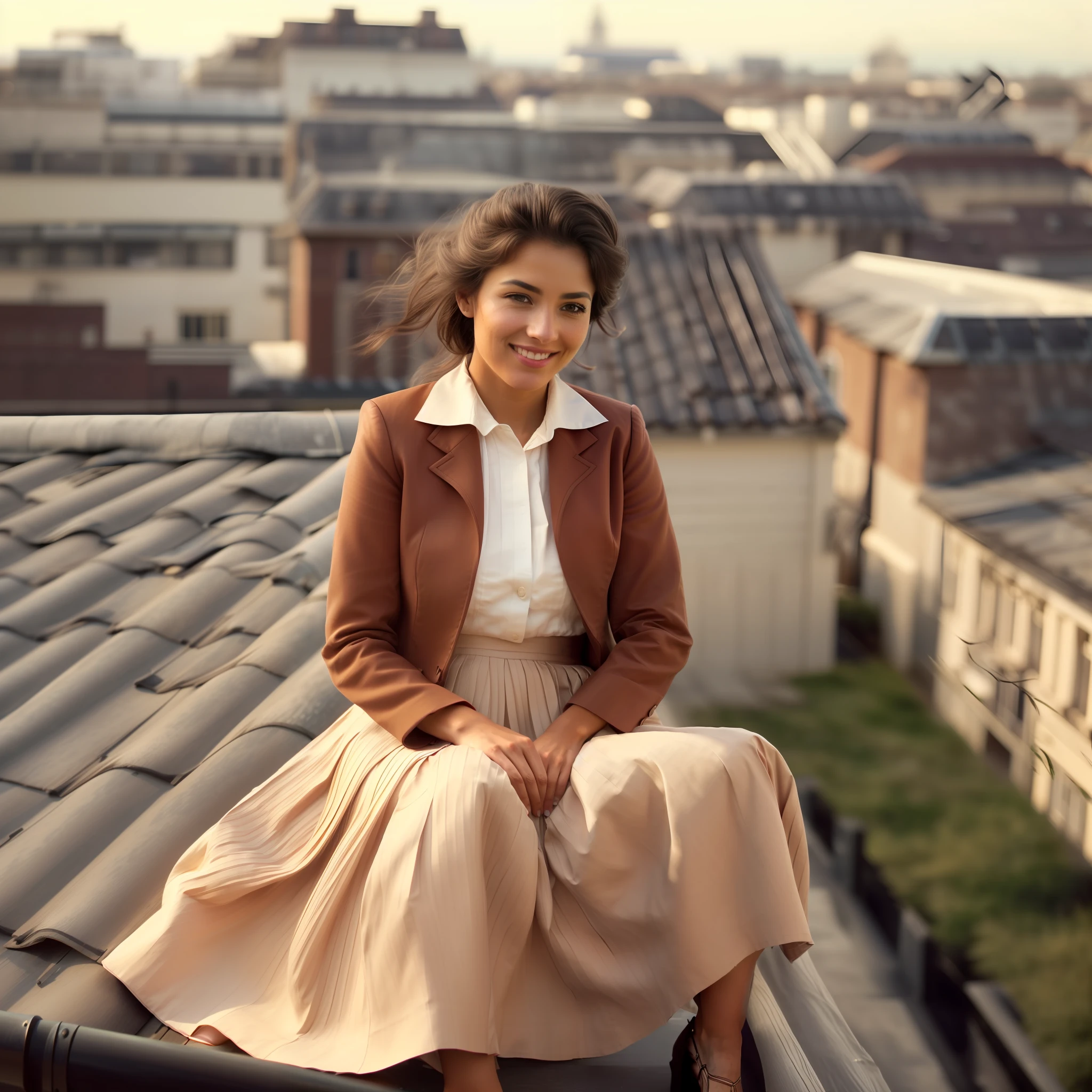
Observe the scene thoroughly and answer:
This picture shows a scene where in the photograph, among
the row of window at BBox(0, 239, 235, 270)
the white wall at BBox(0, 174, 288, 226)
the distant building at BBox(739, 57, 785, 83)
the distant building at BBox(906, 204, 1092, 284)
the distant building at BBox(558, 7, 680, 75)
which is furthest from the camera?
the distant building at BBox(558, 7, 680, 75)

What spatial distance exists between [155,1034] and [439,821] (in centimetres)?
51

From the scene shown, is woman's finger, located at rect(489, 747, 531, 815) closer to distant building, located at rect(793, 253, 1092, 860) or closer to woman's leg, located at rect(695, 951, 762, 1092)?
woman's leg, located at rect(695, 951, 762, 1092)

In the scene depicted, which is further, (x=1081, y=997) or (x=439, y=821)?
(x=1081, y=997)

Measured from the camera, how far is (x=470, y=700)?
76.0 inches

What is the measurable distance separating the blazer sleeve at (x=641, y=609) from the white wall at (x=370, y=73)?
37.3 m

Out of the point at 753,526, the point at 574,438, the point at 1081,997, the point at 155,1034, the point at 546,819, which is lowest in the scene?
the point at 1081,997

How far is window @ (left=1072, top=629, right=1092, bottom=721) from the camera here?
7.42 m

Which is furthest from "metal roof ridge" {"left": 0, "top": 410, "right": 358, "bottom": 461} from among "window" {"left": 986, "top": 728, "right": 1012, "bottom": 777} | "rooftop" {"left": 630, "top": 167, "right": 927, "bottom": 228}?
"rooftop" {"left": 630, "top": 167, "right": 927, "bottom": 228}

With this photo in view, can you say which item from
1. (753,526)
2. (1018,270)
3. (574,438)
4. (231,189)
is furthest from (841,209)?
(574,438)

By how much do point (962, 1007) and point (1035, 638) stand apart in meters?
3.10

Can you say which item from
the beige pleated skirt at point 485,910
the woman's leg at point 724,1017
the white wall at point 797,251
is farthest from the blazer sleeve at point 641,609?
the white wall at point 797,251

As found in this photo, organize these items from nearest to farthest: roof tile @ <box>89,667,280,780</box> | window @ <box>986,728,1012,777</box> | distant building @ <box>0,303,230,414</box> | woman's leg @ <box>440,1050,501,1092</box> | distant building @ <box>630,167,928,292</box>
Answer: woman's leg @ <box>440,1050,501,1092</box> < roof tile @ <box>89,667,280,780</box> < window @ <box>986,728,1012,777</box> < distant building @ <box>0,303,230,414</box> < distant building @ <box>630,167,928,292</box>

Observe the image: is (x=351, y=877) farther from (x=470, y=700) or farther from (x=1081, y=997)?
(x=1081, y=997)

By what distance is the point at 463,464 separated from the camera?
6.39ft
